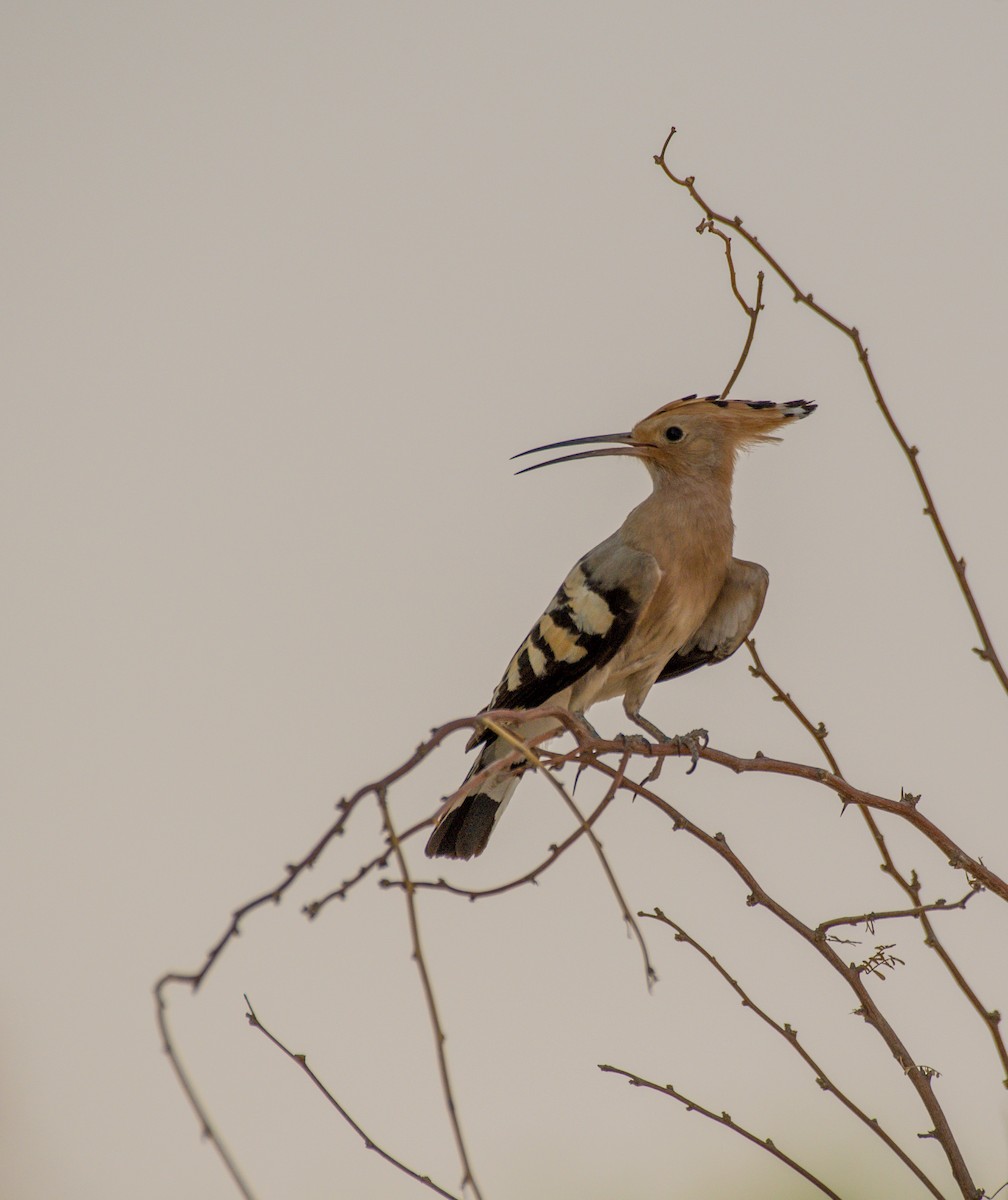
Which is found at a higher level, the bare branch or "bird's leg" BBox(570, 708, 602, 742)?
"bird's leg" BBox(570, 708, 602, 742)

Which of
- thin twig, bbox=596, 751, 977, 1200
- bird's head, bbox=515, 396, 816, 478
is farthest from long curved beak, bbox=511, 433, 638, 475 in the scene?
thin twig, bbox=596, 751, 977, 1200

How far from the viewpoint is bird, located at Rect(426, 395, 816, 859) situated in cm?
165

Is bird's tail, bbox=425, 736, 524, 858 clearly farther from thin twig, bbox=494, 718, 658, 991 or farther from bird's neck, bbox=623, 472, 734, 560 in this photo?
thin twig, bbox=494, 718, 658, 991

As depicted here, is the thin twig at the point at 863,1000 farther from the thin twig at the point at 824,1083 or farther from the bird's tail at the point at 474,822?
the bird's tail at the point at 474,822

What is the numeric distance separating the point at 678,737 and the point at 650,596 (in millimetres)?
214

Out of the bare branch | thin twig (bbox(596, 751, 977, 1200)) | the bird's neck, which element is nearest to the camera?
the bare branch

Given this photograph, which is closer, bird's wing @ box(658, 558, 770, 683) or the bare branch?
the bare branch

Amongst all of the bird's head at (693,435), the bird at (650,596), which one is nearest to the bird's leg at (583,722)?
the bird at (650,596)

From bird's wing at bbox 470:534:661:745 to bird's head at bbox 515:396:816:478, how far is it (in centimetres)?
14

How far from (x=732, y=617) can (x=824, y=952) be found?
919 mm

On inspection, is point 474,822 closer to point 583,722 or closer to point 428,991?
point 583,722

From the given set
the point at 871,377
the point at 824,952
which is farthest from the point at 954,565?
the point at 824,952

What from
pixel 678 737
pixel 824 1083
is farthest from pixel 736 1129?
pixel 678 737

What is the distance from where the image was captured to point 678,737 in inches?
60.7
